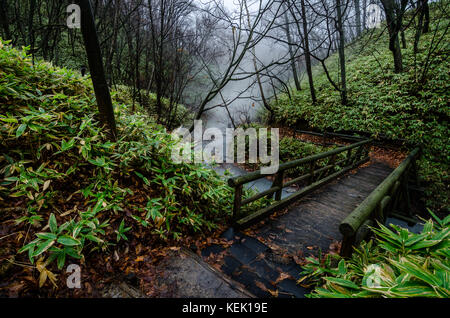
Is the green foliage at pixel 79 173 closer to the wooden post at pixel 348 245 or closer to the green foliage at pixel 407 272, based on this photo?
the wooden post at pixel 348 245

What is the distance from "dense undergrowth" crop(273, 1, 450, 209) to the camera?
7.96 m

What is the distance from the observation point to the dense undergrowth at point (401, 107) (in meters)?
7.96

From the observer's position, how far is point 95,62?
2.37 metres

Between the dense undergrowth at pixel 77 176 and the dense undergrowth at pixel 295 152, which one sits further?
the dense undergrowth at pixel 295 152

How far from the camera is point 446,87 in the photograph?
A: 907 cm

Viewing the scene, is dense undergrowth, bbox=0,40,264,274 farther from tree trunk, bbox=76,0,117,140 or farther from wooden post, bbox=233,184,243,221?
wooden post, bbox=233,184,243,221

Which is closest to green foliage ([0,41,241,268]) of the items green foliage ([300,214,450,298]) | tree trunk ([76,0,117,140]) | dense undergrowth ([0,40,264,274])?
dense undergrowth ([0,40,264,274])

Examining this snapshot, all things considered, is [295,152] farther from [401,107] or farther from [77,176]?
[77,176]

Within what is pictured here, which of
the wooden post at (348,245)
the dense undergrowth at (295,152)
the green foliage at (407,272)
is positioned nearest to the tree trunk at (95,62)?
the green foliage at (407,272)

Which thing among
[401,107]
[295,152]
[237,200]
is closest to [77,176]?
[237,200]

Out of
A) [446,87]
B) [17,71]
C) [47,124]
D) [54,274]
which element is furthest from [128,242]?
[446,87]

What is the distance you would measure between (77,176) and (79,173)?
48mm

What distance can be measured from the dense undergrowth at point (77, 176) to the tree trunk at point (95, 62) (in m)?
0.22

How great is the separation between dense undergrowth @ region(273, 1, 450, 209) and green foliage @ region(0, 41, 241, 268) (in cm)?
642
